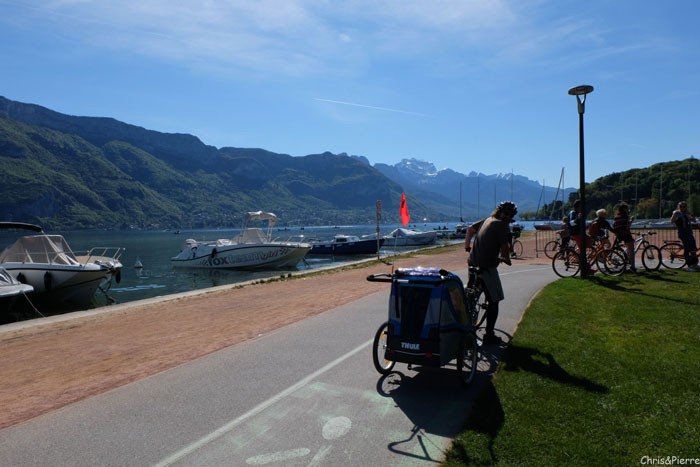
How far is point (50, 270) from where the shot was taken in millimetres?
19969

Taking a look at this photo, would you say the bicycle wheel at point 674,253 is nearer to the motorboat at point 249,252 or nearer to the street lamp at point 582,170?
the street lamp at point 582,170

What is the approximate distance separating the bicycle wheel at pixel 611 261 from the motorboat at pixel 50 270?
19524 mm

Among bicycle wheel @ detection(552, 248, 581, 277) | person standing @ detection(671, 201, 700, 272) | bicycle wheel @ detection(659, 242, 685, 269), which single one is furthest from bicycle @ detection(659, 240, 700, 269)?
bicycle wheel @ detection(552, 248, 581, 277)

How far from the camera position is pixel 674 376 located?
5117 millimetres

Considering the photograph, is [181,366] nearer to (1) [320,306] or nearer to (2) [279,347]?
(2) [279,347]

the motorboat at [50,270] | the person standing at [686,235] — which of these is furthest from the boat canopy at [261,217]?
the person standing at [686,235]

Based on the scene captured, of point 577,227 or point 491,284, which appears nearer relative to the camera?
point 491,284

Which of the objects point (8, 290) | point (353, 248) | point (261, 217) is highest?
point (261, 217)

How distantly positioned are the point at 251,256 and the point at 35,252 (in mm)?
15602

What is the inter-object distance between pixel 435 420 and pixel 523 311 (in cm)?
547

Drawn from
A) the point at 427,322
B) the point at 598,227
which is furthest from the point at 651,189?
the point at 427,322

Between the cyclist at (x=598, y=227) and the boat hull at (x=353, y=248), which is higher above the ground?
the cyclist at (x=598, y=227)

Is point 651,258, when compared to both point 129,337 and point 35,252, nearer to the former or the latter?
point 129,337

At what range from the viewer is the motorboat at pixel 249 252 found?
34656mm
